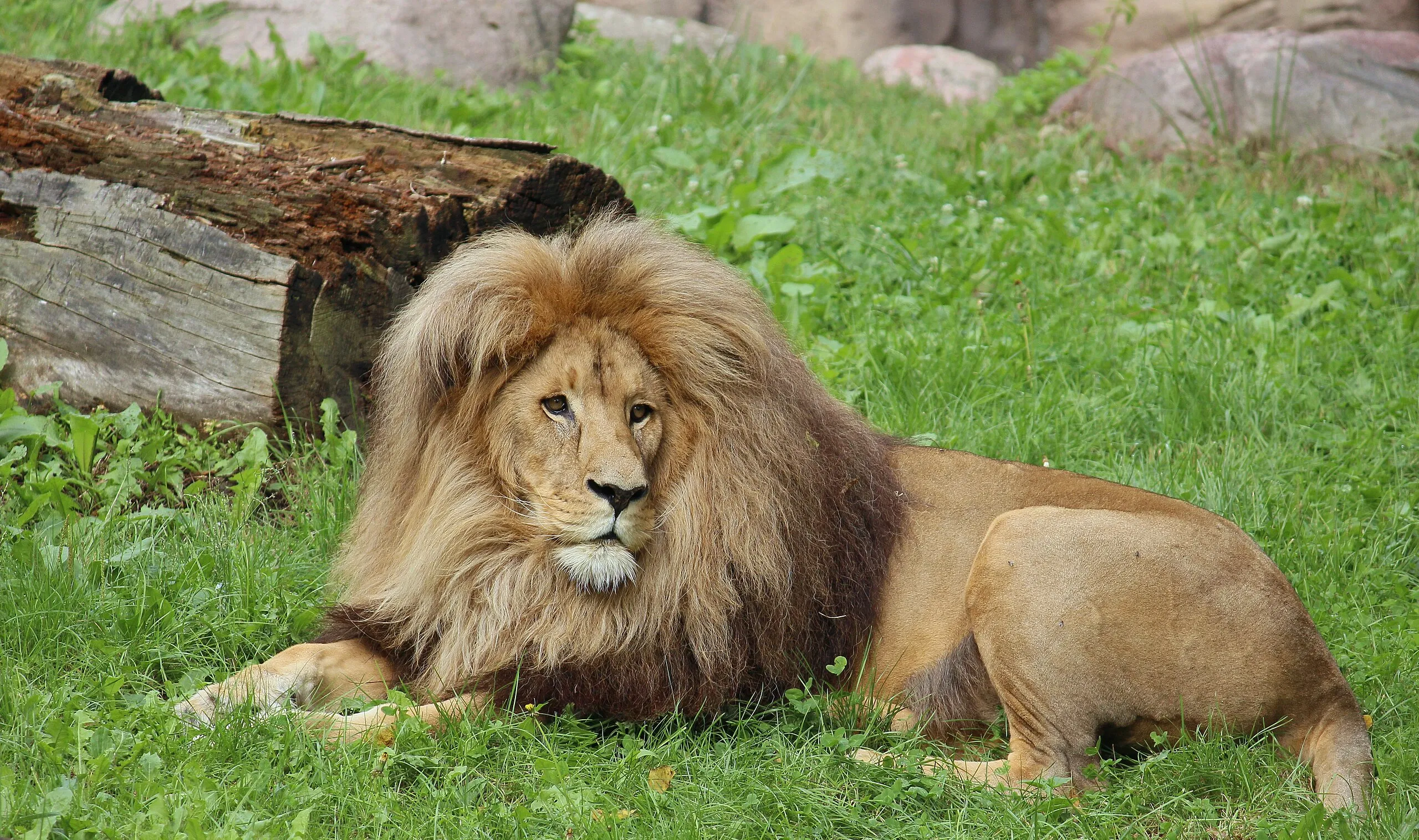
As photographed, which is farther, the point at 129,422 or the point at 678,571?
the point at 129,422

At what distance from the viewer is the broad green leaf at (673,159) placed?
6715mm

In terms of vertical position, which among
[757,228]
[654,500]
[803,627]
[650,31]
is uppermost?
[650,31]

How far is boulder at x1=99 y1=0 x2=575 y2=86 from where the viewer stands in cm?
763

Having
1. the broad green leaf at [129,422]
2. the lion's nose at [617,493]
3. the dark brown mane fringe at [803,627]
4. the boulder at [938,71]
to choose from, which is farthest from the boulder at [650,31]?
the lion's nose at [617,493]

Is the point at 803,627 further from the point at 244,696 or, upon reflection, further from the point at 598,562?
the point at 244,696

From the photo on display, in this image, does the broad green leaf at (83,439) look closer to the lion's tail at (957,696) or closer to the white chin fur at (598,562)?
the white chin fur at (598,562)

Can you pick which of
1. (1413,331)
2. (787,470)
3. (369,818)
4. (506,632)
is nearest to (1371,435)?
(1413,331)

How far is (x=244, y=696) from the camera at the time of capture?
2910 mm

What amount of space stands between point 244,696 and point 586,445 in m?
0.98

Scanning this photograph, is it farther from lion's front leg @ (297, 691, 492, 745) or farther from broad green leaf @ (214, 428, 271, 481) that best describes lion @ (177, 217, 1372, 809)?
broad green leaf @ (214, 428, 271, 481)

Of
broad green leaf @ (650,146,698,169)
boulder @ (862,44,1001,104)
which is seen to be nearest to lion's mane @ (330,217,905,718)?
broad green leaf @ (650,146,698,169)

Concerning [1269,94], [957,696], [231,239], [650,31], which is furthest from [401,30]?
[957,696]

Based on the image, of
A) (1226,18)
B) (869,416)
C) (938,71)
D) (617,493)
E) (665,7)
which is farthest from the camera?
(1226,18)

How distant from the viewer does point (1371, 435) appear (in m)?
4.61
